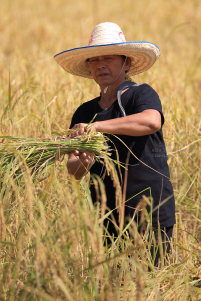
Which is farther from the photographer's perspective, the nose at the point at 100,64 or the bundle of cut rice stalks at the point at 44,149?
the nose at the point at 100,64

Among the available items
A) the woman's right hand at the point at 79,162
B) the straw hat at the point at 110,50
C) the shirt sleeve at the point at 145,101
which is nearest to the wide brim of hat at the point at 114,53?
the straw hat at the point at 110,50

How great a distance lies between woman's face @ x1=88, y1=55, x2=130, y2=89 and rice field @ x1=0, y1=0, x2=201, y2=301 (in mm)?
445

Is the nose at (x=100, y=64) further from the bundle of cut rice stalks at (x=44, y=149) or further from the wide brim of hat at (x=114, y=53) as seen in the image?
the bundle of cut rice stalks at (x=44, y=149)

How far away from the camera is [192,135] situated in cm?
310

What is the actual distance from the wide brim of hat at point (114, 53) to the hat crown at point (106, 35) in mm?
71

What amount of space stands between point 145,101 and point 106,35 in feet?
1.61

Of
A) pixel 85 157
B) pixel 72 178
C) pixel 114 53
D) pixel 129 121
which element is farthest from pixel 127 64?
pixel 72 178

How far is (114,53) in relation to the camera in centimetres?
234

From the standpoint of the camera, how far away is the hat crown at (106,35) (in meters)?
2.38

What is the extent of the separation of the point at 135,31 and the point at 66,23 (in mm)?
1266

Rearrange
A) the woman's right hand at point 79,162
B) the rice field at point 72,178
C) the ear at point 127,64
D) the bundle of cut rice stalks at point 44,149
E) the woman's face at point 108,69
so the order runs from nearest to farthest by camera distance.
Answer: the rice field at point 72,178 < the bundle of cut rice stalks at point 44,149 < the woman's right hand at point 79,162 < the woman's face at point 108,69 < the ear at point 127,64

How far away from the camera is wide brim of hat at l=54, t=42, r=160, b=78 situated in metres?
2.30

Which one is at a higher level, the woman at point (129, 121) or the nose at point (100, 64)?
the nose at point (100, 64)

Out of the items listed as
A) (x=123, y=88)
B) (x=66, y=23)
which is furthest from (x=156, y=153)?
(x=66, y=23)
